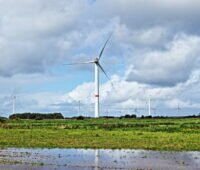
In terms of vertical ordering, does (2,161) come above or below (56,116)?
below

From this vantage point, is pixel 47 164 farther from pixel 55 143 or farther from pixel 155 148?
pixel 55 143

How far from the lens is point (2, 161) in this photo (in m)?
35.3

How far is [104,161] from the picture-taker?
3572cm

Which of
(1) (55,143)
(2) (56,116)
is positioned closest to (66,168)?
(1) (55,143)

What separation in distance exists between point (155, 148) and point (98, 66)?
68.6 metres

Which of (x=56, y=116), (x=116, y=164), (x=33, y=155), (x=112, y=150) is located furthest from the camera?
(x=56, y=116)

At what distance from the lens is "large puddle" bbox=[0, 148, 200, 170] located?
3266 cm

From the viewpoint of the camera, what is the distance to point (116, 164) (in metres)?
34.0

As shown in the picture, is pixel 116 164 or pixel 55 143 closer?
pixel 116 164

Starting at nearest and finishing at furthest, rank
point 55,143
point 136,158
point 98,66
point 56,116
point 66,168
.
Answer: point 66,168 < point 136,158 < point 55,143 < point 98,66 < point 56,116

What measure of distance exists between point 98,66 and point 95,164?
80666 millimetres

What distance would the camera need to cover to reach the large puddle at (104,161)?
32.7 meters

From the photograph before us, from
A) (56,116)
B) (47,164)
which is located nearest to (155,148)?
(47,164)

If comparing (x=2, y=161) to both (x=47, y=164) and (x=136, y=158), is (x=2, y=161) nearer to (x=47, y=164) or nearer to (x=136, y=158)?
(x=47, y=164)
